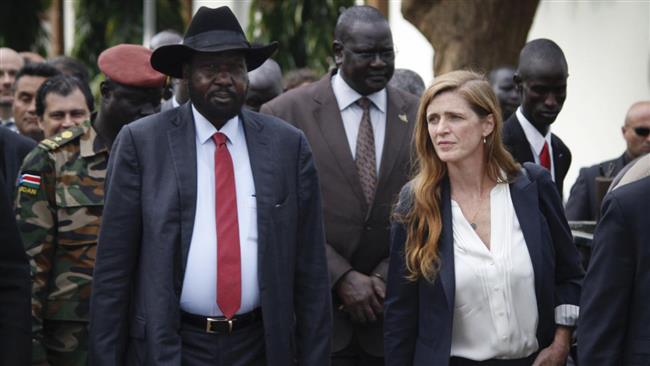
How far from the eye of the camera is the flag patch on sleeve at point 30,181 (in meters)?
6.13

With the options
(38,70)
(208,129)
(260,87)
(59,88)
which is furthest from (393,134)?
(38,70)

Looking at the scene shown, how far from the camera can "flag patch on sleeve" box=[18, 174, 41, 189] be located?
6133 millimetres

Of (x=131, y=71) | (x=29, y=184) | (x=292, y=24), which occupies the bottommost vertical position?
(x=29, y=184)

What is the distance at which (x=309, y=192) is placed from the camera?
18.2 feet

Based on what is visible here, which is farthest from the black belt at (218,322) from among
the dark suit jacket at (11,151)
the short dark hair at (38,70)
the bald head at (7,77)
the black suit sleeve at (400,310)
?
the bald head at (7,77)

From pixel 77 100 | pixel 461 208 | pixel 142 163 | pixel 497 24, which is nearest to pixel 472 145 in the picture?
pixel 461 208

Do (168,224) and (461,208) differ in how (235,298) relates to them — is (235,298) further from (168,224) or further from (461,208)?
(461,208)

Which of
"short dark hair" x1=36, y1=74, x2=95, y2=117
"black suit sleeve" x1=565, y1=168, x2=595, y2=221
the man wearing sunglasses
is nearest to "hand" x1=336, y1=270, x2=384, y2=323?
the man wearing sunglasses

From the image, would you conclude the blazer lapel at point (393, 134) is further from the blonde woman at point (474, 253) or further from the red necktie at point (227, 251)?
the red necktie at point (227, 251)

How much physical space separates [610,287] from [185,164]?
187cm

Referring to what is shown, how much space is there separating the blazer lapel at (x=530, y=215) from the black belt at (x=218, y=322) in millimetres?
1181

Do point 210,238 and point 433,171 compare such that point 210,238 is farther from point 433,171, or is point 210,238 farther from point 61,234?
point 61,234

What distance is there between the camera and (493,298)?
16.8ft

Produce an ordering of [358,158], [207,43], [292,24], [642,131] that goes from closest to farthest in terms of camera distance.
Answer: [207,43] → [358,158] → [642,131] → [292,24]
